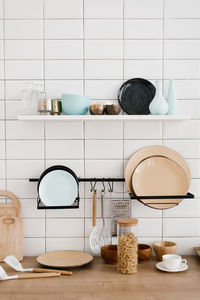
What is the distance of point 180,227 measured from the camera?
211 cm

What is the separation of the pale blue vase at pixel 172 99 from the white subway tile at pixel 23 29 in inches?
29.0

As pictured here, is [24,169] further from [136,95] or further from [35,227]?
[136,95]

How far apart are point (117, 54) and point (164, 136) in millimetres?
509

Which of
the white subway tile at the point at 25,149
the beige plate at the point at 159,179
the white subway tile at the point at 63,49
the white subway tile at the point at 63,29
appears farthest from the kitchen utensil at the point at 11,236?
the white subway tile at the point at 63,29

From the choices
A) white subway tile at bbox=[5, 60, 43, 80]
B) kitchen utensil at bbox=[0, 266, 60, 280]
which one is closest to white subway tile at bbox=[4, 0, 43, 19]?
white subway tile at bbox=[5, 60, 43, 80]

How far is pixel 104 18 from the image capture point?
6.69 feet

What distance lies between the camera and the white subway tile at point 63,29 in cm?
204

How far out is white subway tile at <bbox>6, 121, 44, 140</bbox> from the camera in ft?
6.79

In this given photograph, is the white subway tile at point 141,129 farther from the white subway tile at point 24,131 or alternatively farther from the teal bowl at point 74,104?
the white subway tile at point 24,131

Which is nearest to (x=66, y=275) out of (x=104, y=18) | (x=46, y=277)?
(x=46, y=277)

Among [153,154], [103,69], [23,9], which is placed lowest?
[153,154]

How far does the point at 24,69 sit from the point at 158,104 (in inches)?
29.1

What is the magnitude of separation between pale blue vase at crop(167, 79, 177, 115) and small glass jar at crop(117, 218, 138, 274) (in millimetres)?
599

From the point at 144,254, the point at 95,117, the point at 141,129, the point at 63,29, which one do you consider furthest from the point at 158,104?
the point at 144,254
